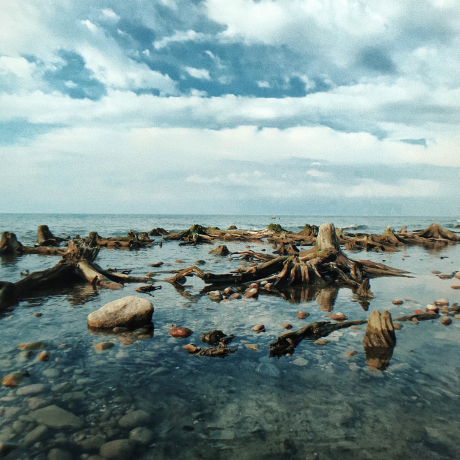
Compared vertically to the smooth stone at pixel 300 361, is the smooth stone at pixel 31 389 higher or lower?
lower

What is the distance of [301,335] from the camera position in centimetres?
523

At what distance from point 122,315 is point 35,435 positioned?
10.0ft

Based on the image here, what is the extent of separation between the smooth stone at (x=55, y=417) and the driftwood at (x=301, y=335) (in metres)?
2.62

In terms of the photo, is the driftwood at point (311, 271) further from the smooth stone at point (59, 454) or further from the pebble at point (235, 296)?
the smooth stone at point (59, 454)

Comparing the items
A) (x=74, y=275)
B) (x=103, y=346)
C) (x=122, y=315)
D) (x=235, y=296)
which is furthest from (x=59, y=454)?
(x=74, y=275)

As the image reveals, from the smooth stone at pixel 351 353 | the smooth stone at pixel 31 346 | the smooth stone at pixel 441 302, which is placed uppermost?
the smooth stone at pixel 441 302

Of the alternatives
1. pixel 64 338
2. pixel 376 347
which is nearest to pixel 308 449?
pixel 376 347

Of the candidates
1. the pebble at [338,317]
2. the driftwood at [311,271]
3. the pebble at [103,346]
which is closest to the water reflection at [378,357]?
the pebble at [338,317]

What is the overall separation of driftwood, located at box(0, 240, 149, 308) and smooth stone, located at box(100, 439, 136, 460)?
6.93m

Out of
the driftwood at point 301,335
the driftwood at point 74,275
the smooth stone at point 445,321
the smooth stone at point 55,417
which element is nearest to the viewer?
the smooth stone at point 55,417

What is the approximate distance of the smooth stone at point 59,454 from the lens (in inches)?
101

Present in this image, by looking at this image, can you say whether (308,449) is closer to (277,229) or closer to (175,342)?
(175,342)

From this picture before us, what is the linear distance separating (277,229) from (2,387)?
2832 cm

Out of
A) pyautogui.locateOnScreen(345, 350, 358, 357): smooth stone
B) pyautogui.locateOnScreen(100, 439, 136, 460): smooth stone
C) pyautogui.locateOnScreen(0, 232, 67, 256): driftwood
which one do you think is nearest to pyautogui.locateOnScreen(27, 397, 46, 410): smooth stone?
pyautogui.locateOnScreen(100, 439, 136, 460): smooth stone
